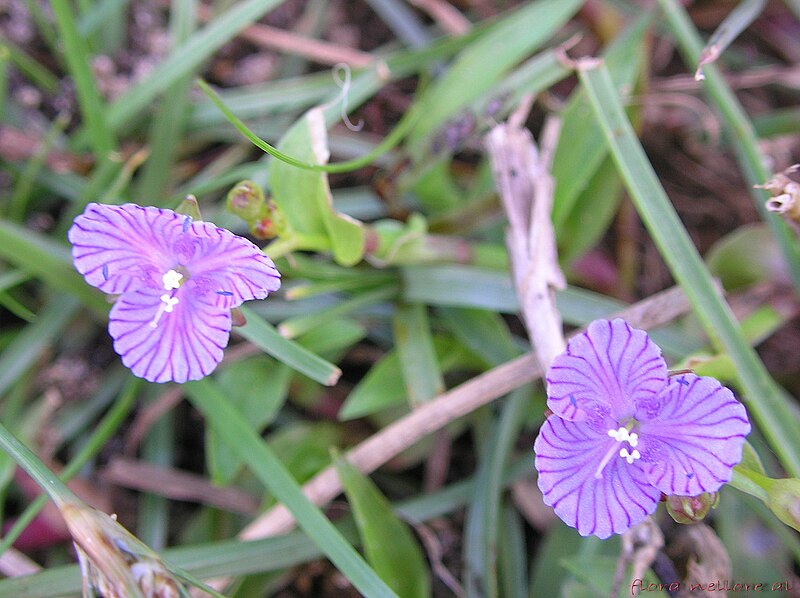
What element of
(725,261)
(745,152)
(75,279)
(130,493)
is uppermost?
(745,152)

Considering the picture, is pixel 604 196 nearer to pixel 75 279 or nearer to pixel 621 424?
pixel 621 424

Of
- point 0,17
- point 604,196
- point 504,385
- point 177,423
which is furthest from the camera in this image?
point 0,17

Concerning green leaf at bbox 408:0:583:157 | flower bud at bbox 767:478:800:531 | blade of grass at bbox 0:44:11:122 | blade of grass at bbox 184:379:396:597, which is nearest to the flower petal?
flower bud at bbox 767:478:800:531

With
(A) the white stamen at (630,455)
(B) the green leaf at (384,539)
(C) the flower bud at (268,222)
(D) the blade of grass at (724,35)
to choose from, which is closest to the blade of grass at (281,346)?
(C) the flower bud at (268,222)

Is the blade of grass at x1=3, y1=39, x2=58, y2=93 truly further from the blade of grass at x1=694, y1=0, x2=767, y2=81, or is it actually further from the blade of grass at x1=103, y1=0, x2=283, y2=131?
the blade of grass at x1=694, y1=0, x2=767, y2=81

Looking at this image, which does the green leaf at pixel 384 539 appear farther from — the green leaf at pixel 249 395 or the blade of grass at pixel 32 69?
the blade of grass at pixel 32 69

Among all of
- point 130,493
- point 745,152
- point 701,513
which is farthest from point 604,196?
point 130,493
